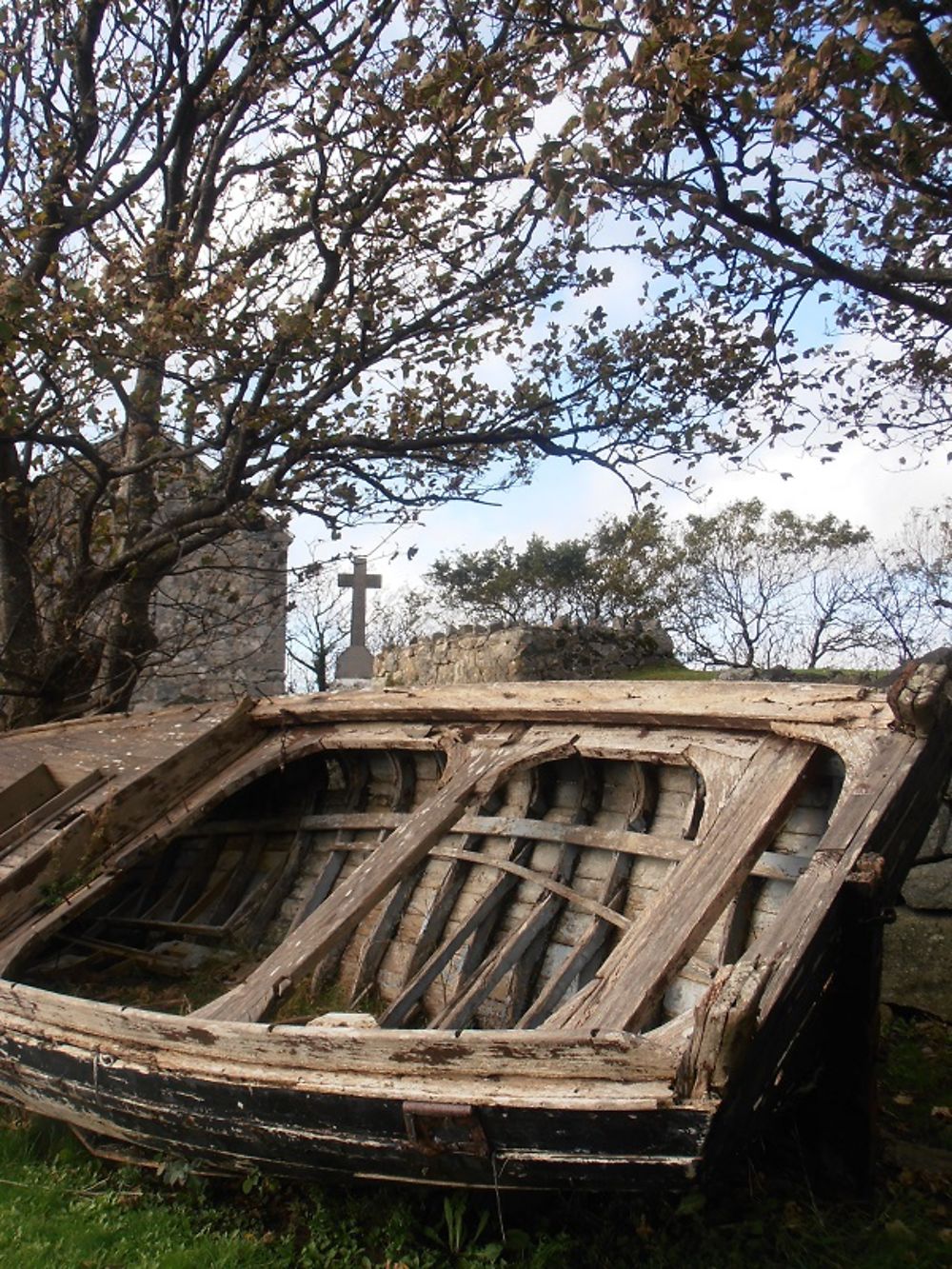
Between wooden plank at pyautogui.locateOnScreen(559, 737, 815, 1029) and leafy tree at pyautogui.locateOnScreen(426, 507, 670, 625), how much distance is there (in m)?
15.4

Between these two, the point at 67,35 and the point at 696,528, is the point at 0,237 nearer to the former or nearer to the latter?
the point at 67,35

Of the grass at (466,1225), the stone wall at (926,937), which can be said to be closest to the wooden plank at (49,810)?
the grass at (466,1225)

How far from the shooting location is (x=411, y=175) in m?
7.90

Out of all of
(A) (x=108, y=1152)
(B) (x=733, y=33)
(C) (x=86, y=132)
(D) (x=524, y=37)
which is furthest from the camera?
(C) (x=86, y=132)

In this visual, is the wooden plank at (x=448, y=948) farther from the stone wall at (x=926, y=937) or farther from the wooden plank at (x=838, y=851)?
the stone wall at (x=926, y=937)

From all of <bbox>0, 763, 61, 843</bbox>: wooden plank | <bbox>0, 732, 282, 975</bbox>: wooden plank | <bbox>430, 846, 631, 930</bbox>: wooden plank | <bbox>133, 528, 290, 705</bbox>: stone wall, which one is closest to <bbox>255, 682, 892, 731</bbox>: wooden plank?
<bbox>0, 732, 282, 975</bbox>: wooden plank

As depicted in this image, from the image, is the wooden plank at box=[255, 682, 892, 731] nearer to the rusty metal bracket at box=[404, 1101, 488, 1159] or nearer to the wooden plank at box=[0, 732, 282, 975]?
the wooden plank at box=[0, 732, 282, 975]

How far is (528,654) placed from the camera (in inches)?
509

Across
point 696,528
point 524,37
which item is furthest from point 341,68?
point 696,528

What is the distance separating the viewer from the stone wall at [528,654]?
42.7 ft

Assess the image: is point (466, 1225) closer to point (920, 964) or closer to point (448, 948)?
point (448, 948)

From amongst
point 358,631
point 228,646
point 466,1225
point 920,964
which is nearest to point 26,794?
point 466,1225

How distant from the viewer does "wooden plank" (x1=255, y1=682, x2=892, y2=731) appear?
3.88m

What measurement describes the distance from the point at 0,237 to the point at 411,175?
3083mm
